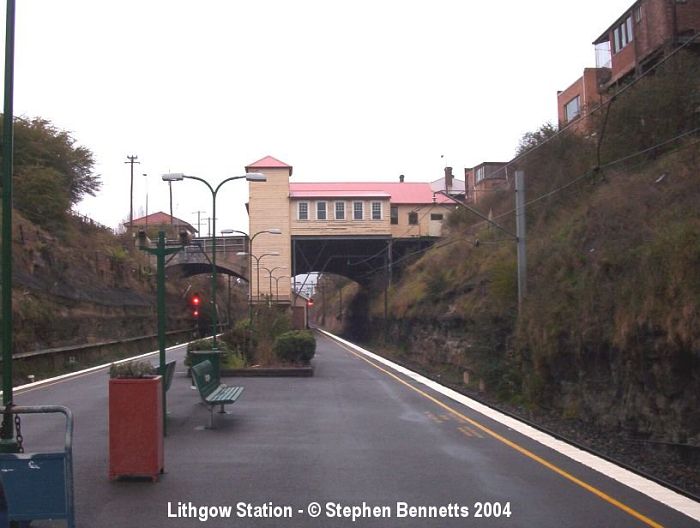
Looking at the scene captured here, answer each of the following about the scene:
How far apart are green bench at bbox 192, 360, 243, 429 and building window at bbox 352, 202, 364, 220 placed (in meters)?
51.5

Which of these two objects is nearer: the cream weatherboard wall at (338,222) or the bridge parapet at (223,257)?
the cream weatherboard wall at (338,222)

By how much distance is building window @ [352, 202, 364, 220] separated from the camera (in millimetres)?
66625

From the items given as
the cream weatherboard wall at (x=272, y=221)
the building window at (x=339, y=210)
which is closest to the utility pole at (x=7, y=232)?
the cream weatherboard wall at (x=272, y=221)

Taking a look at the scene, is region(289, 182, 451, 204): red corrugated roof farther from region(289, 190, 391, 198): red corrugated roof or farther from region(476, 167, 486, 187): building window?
region(476, 167, 486, 187): building window

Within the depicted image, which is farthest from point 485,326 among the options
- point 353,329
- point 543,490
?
point 353,329

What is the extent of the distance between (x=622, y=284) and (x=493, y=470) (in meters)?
10.3

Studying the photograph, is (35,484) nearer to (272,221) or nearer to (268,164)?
(272,221)

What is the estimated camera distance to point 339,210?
66.4 metres

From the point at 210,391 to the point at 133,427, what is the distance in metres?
5.54

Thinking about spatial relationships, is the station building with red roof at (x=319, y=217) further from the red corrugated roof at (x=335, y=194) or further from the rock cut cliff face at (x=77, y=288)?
the rock cut cliff face at (x=77, y=288)

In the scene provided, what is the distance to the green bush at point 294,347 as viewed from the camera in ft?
86.8

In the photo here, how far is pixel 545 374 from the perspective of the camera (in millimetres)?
22672

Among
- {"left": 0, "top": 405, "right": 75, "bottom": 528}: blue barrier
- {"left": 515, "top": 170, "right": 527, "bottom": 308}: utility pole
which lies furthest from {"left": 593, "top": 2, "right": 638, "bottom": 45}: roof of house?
{"left": 0, "top": 405, "right": 75, "bottom": 528}: blue barrier

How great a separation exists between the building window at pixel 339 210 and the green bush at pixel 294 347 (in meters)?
40.0
